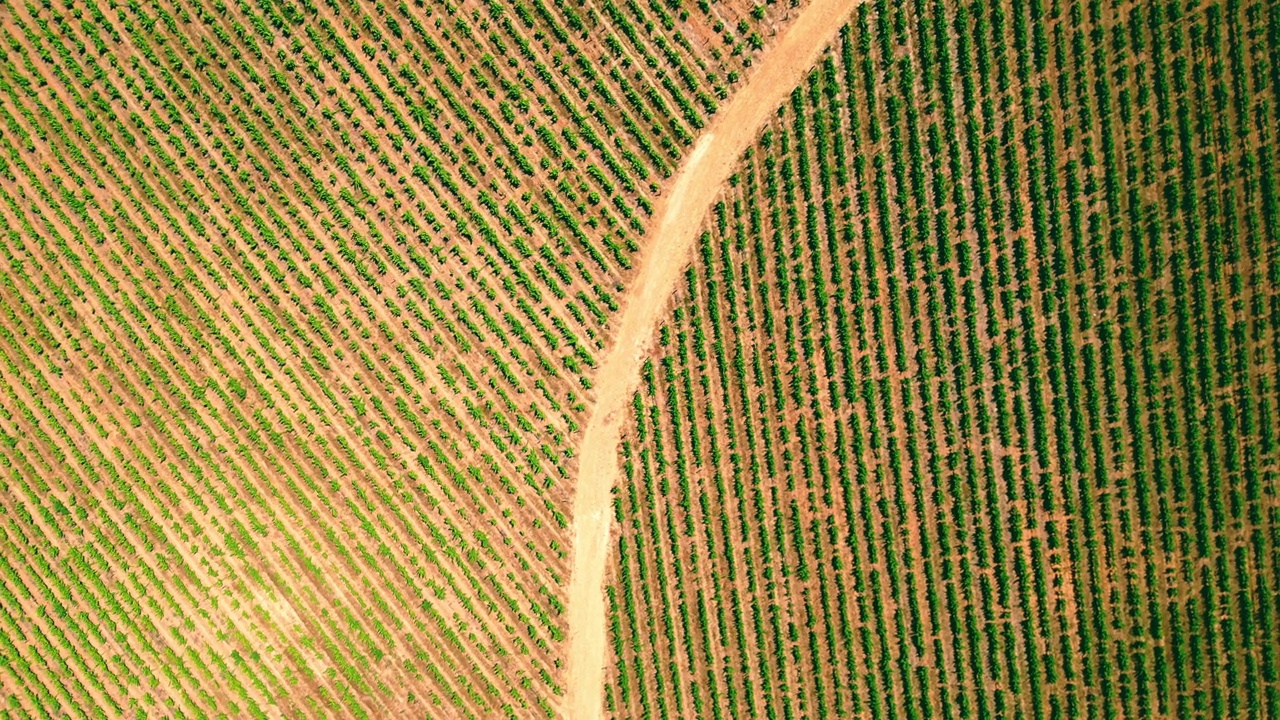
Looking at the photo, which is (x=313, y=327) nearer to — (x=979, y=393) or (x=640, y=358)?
(x=640, y=358)

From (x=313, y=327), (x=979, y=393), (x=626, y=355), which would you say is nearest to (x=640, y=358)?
(x=626, y=355)

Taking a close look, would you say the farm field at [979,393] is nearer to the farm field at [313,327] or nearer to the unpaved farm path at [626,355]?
the unpaved farm path at [626,355]

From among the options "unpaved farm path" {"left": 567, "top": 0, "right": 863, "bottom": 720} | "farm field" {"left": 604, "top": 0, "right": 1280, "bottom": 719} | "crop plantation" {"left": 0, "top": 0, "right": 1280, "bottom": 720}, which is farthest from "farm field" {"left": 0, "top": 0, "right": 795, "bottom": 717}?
"farm field" {"left": 604, "top": 0, "right": 1280, "bottom": 719}

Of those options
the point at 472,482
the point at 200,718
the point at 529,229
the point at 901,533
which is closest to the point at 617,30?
the point at 529,229

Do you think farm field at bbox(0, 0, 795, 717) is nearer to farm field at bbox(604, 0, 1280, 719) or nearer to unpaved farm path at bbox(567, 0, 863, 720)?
unpaved farm path at bbox(567, 0, 863, 720)

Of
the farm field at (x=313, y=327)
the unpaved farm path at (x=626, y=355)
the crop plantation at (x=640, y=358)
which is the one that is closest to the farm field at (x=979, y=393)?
the crop plantation at (x=640, y=358)

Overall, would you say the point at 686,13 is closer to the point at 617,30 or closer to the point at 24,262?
the point at 617,30
